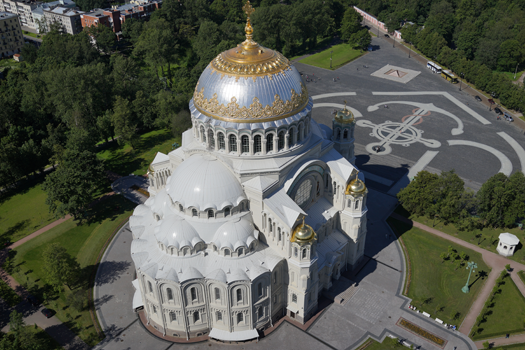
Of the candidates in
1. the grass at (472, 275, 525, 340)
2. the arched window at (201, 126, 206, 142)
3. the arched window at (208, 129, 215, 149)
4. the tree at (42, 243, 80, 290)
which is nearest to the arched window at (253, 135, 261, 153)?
the arched window at (208, 129, 215, 149)

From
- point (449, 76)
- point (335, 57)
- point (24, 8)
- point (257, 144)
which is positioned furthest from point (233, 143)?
point (24, 8)

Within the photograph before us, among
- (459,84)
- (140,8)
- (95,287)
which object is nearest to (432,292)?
(95,287)

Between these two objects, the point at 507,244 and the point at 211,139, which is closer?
the point at 211,139

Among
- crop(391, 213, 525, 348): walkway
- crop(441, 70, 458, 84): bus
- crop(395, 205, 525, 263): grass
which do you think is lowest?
crop(391, 213, 525, 348): walkway

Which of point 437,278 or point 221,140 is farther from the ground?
point 221,140

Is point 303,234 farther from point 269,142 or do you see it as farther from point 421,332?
point 421,332

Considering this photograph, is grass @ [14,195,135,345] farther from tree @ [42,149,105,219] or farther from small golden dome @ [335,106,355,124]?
small golden dome @ [335,106,355,124]
